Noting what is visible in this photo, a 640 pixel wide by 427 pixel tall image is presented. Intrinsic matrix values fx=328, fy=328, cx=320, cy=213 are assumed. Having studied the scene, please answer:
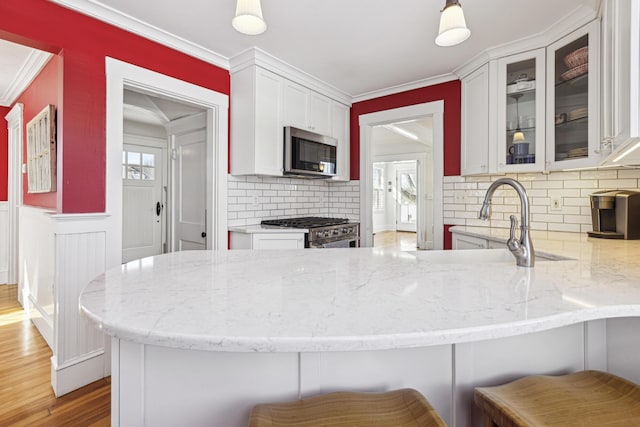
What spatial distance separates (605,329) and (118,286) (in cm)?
148

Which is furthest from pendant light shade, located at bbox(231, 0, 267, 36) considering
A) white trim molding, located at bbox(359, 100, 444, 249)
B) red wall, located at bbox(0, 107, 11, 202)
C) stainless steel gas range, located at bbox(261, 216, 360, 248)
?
red wall, located at bbox(0, 107, 11, 202)

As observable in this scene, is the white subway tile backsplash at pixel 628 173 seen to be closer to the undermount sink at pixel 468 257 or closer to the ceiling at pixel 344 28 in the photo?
the ceiling at pixel 344 28

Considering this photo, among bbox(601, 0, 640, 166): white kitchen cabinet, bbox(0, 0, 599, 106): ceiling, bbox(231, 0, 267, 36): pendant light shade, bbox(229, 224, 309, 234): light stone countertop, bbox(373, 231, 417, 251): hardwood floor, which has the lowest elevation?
bbox(373, 231, 417, 251): hardwood floor

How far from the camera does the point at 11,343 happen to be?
264 centimetres

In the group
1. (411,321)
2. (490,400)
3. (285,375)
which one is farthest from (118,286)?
Answer: (490,400)

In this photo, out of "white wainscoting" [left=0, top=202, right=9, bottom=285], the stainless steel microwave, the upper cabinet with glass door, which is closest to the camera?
the upper cabinet with glass door

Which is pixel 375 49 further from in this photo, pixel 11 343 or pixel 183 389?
pixel 11 343

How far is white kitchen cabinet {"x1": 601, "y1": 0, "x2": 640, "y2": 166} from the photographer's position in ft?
3.69

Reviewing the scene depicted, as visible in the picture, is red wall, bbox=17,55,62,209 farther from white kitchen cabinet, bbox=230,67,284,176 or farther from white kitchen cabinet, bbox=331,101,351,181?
white kitchen cabinet, bbox=331,101,351,181

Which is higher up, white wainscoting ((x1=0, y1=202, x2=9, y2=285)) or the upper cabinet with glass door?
the upper cabinet with glass door

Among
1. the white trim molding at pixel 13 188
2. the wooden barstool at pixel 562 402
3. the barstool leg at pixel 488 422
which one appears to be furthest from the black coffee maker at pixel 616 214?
the white trim molding at pixel 13 188

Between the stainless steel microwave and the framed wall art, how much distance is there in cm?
179

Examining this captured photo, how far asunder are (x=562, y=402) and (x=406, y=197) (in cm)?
993

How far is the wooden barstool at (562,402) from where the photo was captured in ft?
2.42
